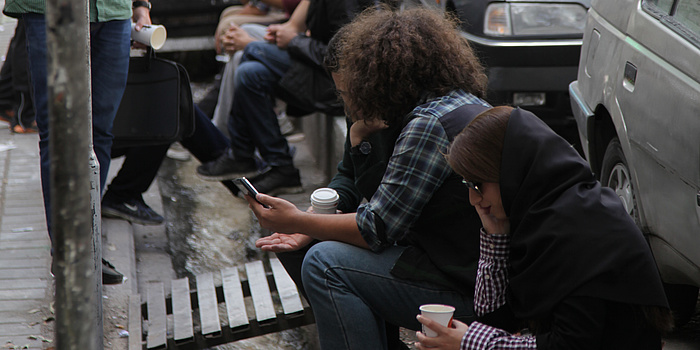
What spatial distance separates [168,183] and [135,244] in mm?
1211

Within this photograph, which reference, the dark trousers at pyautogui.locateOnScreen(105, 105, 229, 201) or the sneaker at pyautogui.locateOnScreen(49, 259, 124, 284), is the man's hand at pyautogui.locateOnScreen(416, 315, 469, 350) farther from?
the dark trousers at pyautogui.locateOnScreen(105, 105, 229, 201)

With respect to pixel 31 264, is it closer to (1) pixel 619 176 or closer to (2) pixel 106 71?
(2) pixel 106 71

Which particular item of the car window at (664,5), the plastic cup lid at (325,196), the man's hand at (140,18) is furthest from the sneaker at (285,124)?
the plastic cup lid at (325,196)

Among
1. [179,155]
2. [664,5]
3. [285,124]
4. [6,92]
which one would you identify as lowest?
[285,124]

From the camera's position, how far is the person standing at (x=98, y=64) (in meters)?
3.18

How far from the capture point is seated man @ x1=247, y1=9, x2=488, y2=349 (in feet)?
7.68

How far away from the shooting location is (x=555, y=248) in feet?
6.17

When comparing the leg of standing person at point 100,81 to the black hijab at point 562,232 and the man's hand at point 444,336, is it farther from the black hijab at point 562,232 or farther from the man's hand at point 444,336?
the black hijab at point 562,232

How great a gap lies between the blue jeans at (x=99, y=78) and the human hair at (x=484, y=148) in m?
1.88

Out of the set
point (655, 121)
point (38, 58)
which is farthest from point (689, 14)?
point (38, 58)

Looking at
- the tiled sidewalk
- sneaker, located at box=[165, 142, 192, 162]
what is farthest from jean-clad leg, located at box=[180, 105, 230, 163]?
sneaker, located at box=[165, 142, 192, 162]

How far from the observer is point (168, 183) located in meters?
5.54

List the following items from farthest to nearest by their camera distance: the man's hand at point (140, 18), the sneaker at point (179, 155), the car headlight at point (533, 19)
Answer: the sneaker at point (179, 155) < the car headlight at point (533, 19) < the man's hand at point (140, 18)

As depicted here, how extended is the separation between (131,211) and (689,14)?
2.86 m
